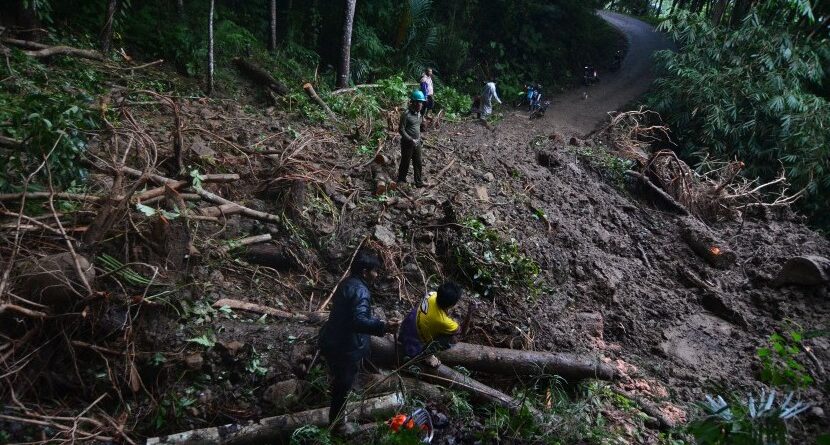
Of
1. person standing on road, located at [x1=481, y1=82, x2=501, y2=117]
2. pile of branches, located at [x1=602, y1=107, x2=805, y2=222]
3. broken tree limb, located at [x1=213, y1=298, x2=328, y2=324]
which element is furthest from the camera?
person standing on road, located at [x1=481, y1=82, x2=501, y2=117]

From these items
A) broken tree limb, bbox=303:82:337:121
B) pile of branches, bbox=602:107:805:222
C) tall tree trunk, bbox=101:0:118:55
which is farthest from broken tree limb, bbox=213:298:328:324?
pile of branches, bbox=602:107:805:222

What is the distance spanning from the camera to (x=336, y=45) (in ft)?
47.5

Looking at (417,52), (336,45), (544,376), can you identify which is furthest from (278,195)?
(417,52)

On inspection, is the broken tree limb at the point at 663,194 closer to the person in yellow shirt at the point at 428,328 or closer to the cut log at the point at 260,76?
the person in yellow shirt at the point at 428,328

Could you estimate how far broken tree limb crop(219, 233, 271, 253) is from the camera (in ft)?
18.3

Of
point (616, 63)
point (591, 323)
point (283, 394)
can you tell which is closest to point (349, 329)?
point (283, 394)

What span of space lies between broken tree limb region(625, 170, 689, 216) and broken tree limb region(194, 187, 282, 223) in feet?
25.5

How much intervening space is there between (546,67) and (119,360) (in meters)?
18.3

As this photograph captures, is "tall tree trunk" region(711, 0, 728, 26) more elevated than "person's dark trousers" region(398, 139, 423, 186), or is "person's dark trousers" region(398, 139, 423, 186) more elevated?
"tall tree trunk" region(711, 0, 728, 26)

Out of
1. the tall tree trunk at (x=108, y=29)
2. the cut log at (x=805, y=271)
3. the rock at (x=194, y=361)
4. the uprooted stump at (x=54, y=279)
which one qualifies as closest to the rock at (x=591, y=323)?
the cut log at (x=805, y=271)

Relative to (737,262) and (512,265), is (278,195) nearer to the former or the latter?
(512,265)

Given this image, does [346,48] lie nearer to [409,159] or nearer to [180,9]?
[180,9]

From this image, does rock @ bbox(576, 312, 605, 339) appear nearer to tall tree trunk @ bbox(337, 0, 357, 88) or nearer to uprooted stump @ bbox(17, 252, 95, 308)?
uprooted stump @ bbox(17, 252, 95, 308)

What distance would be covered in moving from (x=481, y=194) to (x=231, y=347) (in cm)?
475
